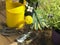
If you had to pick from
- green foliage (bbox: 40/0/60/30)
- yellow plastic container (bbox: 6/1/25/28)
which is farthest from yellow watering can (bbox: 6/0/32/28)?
green foliage (bbox: 40/0/60/30)

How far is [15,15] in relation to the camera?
4.02 feet

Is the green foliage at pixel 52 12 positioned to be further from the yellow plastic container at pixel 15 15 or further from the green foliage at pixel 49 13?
the yellow plastic container at pixel 15 15

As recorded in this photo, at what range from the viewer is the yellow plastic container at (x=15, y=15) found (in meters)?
1.22

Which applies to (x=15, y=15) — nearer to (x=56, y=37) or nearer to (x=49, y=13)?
(x=49, y=13)

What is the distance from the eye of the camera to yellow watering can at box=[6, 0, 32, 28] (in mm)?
1218

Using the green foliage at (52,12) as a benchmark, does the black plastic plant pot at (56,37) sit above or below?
below

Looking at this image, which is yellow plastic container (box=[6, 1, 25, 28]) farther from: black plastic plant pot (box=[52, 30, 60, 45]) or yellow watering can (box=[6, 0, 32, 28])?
black plastic plant pot (box=[52, 30, 60, 45])

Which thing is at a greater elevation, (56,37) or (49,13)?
(49,13)

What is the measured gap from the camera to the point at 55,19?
109cm

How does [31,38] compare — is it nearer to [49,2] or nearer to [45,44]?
[45,44]

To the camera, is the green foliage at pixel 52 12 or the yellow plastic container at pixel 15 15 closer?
the green foliage at pixel 52 12

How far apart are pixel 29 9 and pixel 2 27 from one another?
0.24 m

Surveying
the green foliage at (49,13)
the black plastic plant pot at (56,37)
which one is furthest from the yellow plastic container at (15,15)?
the black plastic plant pot at (56,37)

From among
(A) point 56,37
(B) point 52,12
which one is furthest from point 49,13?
(A) point 56,37
